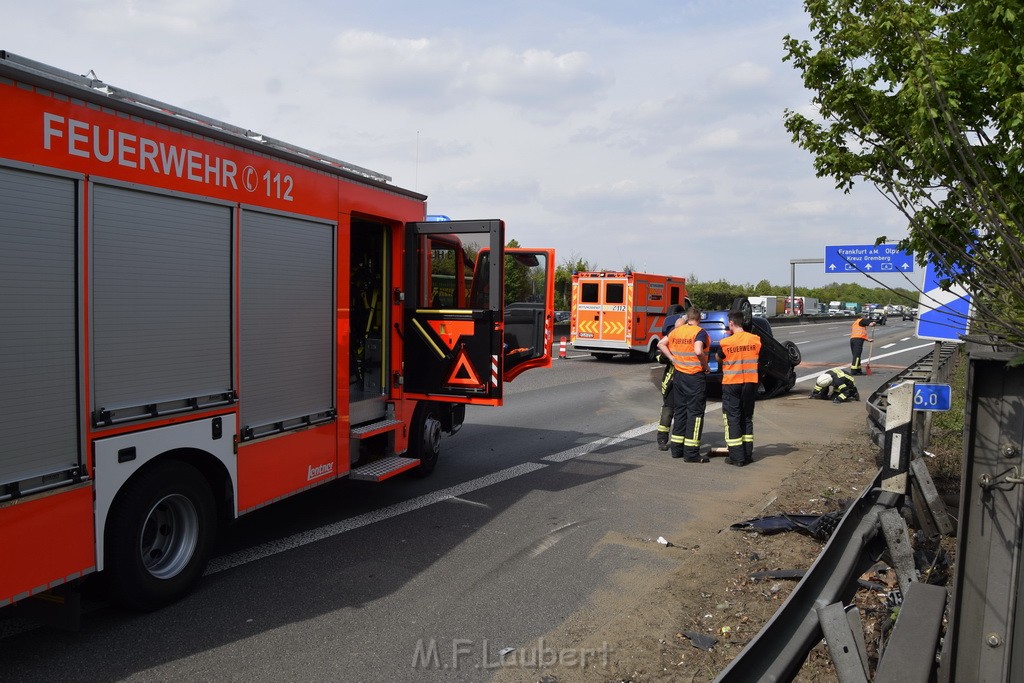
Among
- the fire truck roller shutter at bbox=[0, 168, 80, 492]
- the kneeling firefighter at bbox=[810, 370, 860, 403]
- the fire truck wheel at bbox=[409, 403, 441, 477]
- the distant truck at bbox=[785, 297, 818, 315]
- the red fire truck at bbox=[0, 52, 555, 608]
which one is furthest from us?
the distant truck at bbox=[785, 297, 818, 315]

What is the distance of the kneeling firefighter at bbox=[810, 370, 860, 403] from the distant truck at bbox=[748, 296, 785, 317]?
45.3m

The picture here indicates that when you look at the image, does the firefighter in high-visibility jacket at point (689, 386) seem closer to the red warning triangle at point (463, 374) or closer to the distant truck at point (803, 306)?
the red warning triangle at point (463, 374)

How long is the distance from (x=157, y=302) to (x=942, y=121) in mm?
4463

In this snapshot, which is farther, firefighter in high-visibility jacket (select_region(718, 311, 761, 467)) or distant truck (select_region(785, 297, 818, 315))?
distant truck (select_region(785, 297, 818, 315))

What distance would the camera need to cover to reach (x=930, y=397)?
4.48m

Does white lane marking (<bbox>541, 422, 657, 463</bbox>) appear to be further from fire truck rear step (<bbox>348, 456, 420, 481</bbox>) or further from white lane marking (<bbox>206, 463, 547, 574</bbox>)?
fire truck rear step (<bbox>348, 456, 420, 481</bbox>)

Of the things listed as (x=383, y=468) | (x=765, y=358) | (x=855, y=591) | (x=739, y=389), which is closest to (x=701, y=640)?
(x=855, y=591)

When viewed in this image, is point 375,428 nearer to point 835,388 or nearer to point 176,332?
point 176,332

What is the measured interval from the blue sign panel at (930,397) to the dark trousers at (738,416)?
15.0 ft

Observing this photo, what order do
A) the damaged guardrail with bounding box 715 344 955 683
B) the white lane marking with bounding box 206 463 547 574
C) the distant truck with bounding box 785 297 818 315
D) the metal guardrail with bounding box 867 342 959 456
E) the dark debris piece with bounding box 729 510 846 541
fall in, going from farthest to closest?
the distant truck with bounding box 785 297 818 315
the metal guardrail with bounding box 867 342 959 456
the dark debris piece with bounding box 729 510 846 541
the white lane marking with bounding box 206 463 547 574
the damaged guardrail with bounding box 715 344 955 683

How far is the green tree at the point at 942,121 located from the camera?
11.3ft

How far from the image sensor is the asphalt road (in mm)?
3992

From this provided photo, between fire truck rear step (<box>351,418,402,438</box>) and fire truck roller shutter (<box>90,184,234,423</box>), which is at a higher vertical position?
fire truck roller shutter (<box>90,184,234,423</box>)

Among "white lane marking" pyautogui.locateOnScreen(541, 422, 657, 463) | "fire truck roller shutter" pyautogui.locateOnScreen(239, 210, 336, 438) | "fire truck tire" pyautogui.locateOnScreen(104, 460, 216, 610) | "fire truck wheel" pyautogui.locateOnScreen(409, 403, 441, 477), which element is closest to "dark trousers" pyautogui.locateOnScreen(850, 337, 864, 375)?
"white lane marking" pyautogui.locateOnScreen(541, 422, 657, 463)
